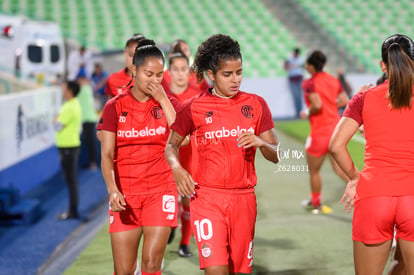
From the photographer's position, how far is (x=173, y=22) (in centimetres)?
2434

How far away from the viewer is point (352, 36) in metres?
24.1

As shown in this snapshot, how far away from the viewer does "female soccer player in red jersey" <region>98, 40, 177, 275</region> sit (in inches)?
164

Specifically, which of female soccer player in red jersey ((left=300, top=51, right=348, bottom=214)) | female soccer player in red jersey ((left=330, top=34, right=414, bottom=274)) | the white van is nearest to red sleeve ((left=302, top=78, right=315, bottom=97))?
female soccer player in red jersey ((left=300, top=51, right=348, bottom=214))

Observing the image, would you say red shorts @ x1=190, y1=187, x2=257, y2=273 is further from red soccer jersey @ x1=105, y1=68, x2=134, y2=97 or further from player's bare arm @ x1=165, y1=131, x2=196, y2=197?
red soccer jersey @ x1=105, y1=68, x2=134, y2=97

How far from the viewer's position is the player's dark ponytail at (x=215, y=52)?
3.77m

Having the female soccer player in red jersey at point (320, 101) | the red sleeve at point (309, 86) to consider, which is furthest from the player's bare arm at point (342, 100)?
the red sleeve at point (309, 86)

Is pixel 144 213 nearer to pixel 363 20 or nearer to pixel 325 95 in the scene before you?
pixel 325 95

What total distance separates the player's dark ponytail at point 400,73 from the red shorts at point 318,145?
435 cm

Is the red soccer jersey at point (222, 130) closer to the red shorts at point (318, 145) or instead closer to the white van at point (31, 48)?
the red shorts at point (318, 145)

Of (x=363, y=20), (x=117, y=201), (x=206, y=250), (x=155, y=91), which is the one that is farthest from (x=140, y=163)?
(x=363, y=20)

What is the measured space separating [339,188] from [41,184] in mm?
5271

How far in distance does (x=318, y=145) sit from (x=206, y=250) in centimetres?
440

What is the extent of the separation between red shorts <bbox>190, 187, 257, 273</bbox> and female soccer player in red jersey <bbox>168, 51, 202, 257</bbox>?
6.86 feet

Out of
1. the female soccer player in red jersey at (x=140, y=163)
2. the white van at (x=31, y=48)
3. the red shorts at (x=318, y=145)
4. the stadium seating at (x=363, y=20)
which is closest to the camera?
the female soccer player in red jersey at (x=140, y=163)
